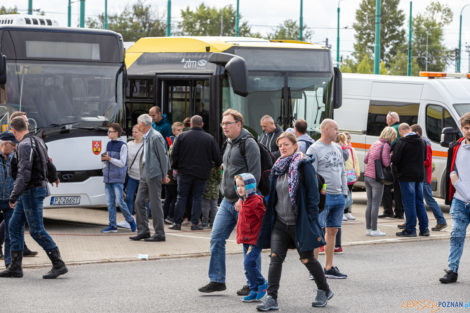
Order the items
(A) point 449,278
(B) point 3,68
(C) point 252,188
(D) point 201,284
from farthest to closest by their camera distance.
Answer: (B) point 3,68 < (A) point 449,278 < (D) point 201,284 < (C) point 252,188

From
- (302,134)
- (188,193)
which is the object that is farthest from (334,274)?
(188,193)

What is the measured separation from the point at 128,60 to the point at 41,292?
934cm

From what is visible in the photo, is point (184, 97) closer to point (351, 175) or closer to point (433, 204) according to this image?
point (351, 175)

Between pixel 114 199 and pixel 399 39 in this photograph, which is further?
pixel 399 39

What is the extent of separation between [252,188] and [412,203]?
5682 millimetres

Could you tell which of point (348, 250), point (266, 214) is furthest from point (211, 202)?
point (266, 214)

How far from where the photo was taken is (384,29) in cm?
9806

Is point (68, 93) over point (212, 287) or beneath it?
over

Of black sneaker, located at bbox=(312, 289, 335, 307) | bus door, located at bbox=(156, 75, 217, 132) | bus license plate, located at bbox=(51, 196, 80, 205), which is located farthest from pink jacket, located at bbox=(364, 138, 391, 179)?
black sneaker, located at bbox=(312, 289, 335, 307)

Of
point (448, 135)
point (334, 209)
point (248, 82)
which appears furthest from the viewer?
point (448, 135)

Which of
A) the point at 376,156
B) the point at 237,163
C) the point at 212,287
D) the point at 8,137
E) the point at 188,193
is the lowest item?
the point at 212,287

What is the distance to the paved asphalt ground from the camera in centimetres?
800

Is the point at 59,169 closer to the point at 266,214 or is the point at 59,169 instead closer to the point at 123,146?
the point at 123,146

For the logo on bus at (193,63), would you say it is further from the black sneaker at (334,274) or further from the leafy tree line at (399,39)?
the leafy tree line at (399,39)
